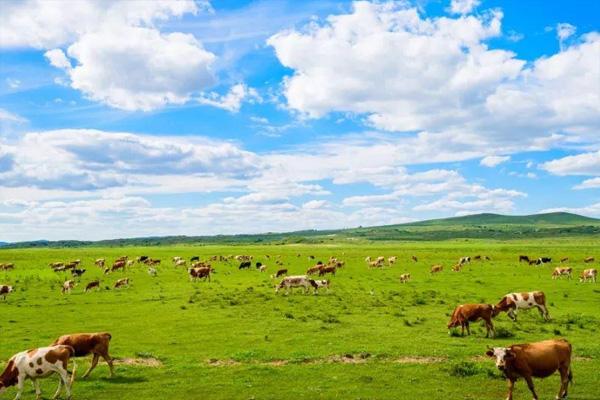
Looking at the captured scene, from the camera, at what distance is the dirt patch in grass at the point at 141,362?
21.4m

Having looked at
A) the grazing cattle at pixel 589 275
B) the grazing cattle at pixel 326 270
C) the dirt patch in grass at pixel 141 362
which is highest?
the grazing cattle at pixel 326 270

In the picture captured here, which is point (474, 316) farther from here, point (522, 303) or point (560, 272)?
point (560, 272)

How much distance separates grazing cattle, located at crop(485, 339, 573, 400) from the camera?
15.3m

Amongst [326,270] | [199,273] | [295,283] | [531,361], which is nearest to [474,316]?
[531,361]

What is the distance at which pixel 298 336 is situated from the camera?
85.8 ft

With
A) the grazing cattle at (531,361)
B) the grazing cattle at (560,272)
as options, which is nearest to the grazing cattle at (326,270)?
the grazing cattle at (560,272)

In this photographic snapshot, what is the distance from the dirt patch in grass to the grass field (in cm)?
20

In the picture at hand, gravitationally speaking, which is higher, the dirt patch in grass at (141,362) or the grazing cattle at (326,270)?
the grazing cattle at (326,270)

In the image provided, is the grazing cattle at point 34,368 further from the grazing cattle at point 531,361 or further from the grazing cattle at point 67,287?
the grazing cattle at point 67,287

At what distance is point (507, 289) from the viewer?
148ft

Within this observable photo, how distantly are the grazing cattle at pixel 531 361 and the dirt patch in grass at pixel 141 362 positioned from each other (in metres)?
13.3

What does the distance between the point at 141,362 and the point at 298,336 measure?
7816mm

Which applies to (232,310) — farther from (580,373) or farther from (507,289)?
(507,289)

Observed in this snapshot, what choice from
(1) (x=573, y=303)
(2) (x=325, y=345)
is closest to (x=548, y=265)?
(1) (x=573, y=303)
